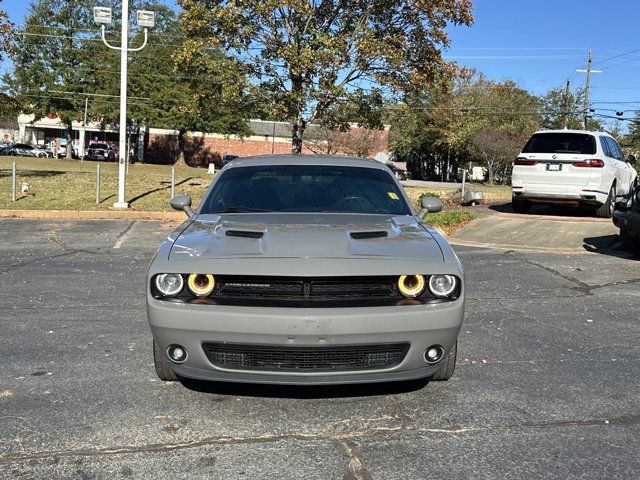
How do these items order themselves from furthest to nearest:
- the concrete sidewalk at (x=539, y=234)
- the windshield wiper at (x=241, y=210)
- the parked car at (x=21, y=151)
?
the parked car at (x=21, y=151) → the concrete sidewalk at (x=539, y=234) → the windshield wiper at (x=241, y=210)

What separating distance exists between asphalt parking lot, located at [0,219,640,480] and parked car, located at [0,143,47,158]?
199 feet

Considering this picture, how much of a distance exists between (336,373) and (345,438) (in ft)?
1.13

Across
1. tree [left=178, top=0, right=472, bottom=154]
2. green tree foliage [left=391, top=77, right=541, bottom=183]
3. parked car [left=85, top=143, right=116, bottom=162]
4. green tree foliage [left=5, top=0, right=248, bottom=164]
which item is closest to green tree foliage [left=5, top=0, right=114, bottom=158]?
green tree foliage [left=5, top=0, right=248, bottom=164]

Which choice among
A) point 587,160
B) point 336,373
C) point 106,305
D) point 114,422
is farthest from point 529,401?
point 587,160

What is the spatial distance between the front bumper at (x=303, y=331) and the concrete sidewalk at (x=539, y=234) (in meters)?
7.76

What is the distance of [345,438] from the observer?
3.20 m

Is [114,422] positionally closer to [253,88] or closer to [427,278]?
[427,278]

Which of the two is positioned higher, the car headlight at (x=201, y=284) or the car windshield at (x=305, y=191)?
the car windshield at (x=305, y=191)

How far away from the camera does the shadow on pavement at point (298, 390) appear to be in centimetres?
377

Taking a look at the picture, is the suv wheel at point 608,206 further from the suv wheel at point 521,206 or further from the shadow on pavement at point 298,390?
the shadow on pavement at point 298,390

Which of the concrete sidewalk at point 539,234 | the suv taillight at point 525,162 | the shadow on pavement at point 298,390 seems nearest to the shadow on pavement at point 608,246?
the concrete sidewalk at point 539,234

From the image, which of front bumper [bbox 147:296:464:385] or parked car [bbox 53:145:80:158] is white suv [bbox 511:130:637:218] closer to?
front bumper [bbox 147:296:464:385]

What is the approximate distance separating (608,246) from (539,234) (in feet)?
4.15

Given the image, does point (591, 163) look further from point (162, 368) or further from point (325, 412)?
point (162, 368)
